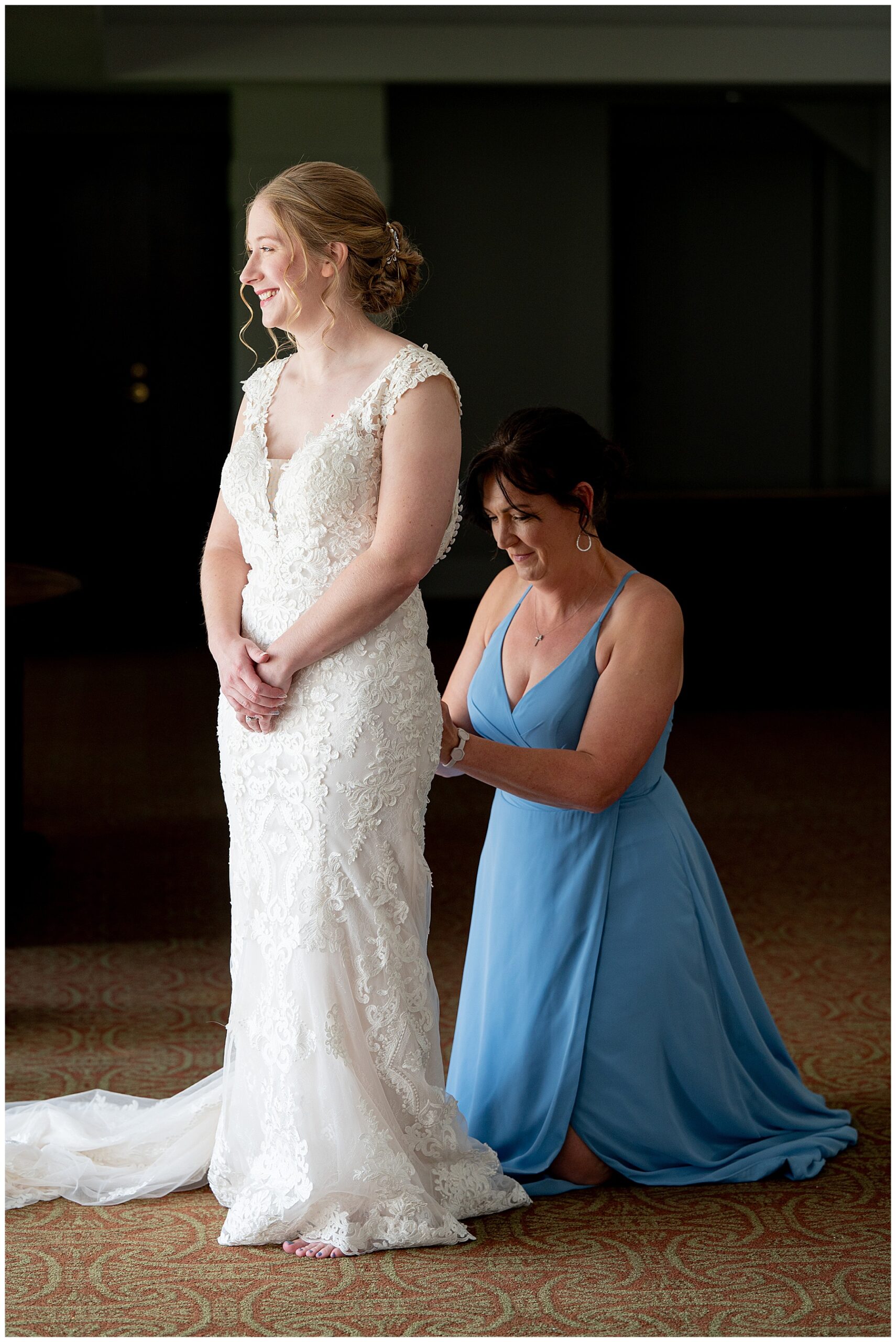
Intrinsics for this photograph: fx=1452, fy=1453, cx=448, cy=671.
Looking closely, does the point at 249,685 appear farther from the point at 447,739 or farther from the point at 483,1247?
the point at 483,1247

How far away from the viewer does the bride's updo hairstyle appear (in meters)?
2.21

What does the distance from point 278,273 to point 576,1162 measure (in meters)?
1.56

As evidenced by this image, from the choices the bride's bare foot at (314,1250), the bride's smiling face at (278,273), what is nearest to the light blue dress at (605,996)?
the bride's bare foot at (314,1250)

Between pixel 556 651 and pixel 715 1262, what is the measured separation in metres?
1.03

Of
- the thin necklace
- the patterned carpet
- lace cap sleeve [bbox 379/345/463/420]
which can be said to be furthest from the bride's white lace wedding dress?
the thin necklace

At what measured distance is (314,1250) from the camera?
2199 mm

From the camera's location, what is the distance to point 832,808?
5930 mm

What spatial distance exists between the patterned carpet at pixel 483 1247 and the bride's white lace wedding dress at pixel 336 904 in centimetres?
10

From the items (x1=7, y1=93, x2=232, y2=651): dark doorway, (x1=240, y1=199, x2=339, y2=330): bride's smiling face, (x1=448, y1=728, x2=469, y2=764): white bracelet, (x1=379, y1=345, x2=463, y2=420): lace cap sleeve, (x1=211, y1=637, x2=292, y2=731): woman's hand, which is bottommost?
(x1=448, y1=728, x2=469, y2=764): white bracelet

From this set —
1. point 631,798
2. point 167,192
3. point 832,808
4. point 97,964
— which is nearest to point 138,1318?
point 631,798

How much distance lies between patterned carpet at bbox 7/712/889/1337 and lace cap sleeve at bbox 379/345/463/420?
1296 millimetres

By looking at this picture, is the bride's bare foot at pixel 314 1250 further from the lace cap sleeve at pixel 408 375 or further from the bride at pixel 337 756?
the lace cap sleeve at pixel 408 375

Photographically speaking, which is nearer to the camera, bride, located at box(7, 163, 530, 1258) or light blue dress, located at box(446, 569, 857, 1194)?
bride, located at box(7, 163, 530, 1258)

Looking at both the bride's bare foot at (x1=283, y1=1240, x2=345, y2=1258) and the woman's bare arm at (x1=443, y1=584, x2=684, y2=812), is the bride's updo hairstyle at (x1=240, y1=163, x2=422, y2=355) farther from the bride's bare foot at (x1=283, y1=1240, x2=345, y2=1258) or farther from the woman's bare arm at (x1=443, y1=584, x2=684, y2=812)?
the bride's bare foot at (x1=283, y1=1240, x2=345, y2=1258)
